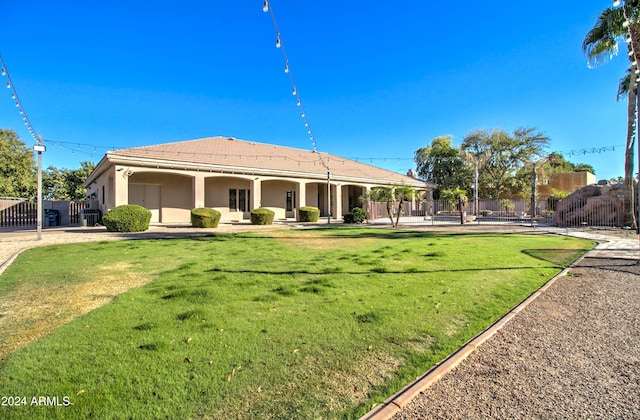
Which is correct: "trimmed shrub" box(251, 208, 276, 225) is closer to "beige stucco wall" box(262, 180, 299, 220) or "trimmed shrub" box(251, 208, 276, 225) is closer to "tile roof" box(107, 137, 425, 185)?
"tile roof" box(107, 137, 425, 185)

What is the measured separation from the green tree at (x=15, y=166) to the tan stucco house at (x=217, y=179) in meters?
16.2

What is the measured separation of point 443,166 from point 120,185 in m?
34.0

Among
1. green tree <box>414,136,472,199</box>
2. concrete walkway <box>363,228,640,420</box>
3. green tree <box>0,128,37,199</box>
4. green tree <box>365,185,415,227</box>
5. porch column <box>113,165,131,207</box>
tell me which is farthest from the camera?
green tree <box>414,136,472,199</box>

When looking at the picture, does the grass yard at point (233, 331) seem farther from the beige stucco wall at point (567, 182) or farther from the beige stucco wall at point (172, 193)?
the beige stucco wall at point (567, 182)

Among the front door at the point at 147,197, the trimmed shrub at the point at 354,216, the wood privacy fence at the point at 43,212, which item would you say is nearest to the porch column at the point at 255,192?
the front door at the point at 147,197

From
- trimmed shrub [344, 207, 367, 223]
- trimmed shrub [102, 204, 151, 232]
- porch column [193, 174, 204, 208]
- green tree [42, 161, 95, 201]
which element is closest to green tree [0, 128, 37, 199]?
green tree [42, 161, 95, 201]

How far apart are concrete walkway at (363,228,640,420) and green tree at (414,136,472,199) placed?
3511 cm

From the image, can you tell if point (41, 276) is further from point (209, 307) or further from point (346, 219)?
point (346, 219)

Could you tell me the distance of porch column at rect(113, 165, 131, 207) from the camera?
629 inches

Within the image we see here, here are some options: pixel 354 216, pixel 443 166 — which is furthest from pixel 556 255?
pixel 443 166

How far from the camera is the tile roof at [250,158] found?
18.5 meters

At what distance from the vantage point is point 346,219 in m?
21.5

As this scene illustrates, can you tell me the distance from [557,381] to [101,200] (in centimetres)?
2299

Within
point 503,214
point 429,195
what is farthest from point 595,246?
point 429,195
